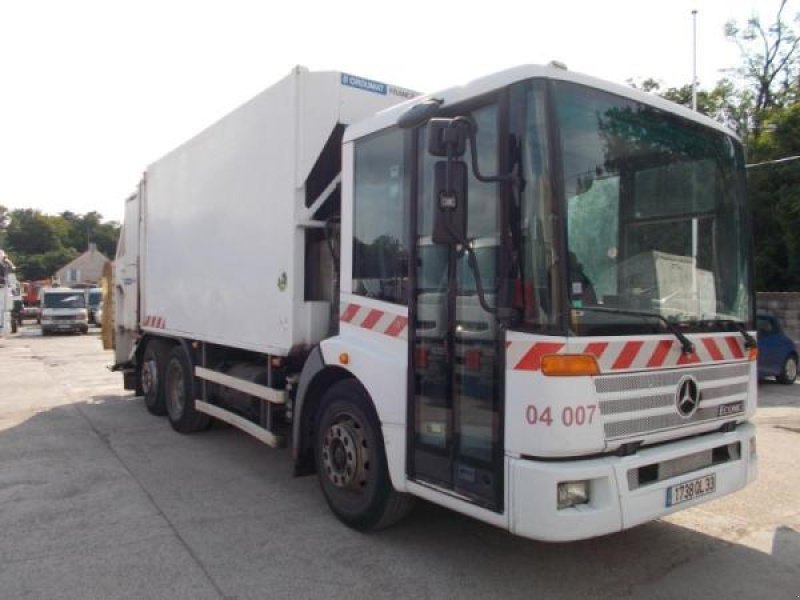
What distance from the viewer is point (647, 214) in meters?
4.01

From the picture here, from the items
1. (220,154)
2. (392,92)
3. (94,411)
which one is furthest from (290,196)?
(94,411)

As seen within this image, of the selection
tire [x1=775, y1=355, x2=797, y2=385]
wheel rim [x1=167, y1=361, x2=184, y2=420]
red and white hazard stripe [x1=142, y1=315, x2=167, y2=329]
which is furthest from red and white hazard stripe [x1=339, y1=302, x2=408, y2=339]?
tire [x1=775, y1=355, x2=797, y2=385]

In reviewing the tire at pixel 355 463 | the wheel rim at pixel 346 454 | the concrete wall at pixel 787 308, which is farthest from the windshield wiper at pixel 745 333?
the concrete wall at pixel 787 308

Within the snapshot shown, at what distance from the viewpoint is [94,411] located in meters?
9.76

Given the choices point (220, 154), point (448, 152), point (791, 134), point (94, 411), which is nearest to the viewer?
point (448, 152)

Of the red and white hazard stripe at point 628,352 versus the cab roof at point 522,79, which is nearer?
the red and white hazard stripe at point 628,352

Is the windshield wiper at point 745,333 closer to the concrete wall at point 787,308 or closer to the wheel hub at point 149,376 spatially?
the wheel hub at point 149,376

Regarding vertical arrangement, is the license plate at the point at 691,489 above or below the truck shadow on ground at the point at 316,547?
above

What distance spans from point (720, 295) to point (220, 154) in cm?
488

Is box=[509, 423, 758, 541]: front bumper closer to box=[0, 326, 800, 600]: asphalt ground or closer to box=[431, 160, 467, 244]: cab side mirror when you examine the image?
box=[0, 326, 800, 600]: asphalt ground

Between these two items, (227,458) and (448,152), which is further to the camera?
(227,458)

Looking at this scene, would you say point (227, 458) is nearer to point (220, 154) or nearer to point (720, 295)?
point (220, 154)

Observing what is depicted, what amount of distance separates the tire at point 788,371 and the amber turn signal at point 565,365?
486 inches

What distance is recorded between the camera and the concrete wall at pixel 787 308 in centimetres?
1805
